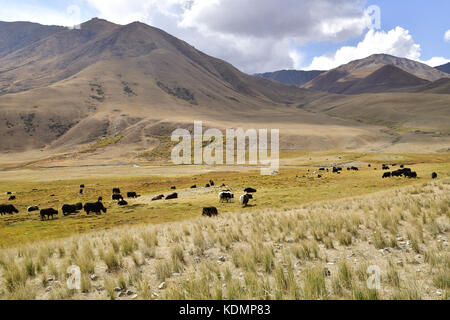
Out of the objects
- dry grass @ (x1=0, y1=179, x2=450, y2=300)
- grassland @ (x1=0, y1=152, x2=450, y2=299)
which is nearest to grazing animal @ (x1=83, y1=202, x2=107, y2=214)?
dry grass @ (x1=0, y1=179, x2=450, y2=300)

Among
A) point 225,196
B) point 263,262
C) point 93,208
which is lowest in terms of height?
point 93,208

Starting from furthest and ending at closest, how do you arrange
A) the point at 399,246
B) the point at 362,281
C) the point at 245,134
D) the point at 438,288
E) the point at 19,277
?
1. the point at 245,134
2. the point at 399,246
3. the point at 19,277
4. the point at 362,281
5. the point at 438,288

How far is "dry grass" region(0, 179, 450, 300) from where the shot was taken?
6.75 metres

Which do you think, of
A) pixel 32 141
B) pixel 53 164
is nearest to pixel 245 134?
pixel 53 164

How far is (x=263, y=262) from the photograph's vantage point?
857 centimetres

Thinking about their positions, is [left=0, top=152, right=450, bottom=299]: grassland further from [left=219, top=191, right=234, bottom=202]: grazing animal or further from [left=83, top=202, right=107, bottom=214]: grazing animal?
[left=83, top=202, right=107, bottom=214]: grazing animal

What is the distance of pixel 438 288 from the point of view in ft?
21.3

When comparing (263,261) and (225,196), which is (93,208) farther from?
(263,261)

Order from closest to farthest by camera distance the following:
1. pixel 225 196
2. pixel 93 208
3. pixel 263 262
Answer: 1. pixel 263 262
2. pixel 93 208
3. pixel 225 196

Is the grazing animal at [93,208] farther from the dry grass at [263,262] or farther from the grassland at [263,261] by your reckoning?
the grassland at [263,261]

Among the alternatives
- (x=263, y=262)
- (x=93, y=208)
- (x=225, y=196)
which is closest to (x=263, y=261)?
(x=263, y=262)

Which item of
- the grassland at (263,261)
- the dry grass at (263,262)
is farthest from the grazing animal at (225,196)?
the dry grass at (263,262)

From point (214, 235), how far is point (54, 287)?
6562mm

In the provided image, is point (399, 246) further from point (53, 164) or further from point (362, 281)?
point (53, 164)
